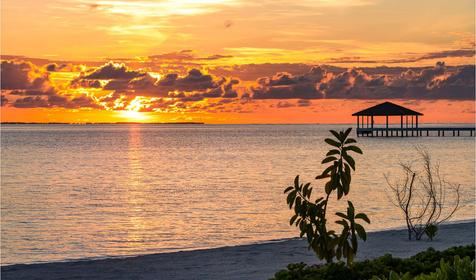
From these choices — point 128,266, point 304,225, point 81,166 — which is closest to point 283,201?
point 128,266

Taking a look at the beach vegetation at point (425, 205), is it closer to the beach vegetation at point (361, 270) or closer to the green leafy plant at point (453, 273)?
the beach vegetation at point (361, 270)

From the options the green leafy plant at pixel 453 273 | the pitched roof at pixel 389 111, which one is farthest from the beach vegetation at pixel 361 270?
the pitched roof at pixel 389 111

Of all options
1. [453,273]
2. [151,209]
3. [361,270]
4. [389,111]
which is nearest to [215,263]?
[361,270]

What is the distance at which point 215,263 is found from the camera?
15.5 metres

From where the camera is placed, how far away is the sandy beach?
14336 millimetres

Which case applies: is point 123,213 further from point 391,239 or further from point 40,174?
point 40,174

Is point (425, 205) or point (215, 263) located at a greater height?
point (215, 263)

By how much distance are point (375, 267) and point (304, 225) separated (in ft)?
4.10

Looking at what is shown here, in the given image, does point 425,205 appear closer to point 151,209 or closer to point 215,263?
point 151,209

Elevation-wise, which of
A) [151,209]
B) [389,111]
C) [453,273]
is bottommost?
[151,209]

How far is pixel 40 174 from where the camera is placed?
190ft

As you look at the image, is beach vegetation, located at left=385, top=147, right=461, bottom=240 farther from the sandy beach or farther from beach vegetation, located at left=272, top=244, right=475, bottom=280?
beach vegetation, located at left=272, top=244, right=475, bottom=280

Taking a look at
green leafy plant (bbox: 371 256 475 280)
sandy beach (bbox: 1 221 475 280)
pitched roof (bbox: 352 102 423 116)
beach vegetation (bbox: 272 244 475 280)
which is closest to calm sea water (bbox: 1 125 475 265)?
sandy beach (bbox: 1 221 475 280)

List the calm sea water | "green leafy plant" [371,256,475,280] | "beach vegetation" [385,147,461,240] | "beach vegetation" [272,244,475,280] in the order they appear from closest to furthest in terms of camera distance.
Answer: "green leafy plant" [371,256,475,280] → "beach vegetation" [272,244,475,280] → "beach vegetation" [385,147,461,240] → the calm sea water
